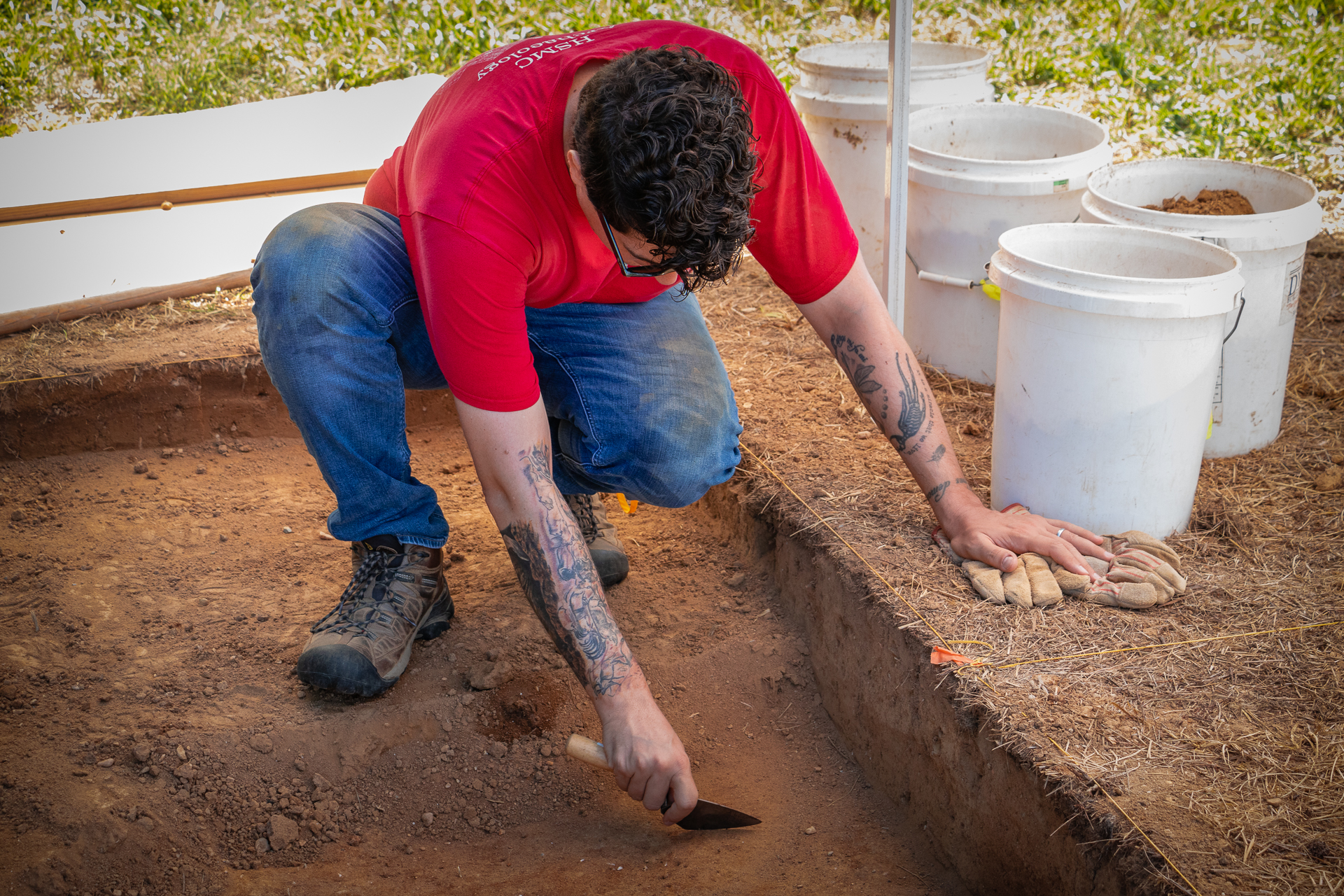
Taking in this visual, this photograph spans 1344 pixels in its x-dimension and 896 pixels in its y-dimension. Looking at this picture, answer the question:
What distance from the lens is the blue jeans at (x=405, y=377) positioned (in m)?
1.90

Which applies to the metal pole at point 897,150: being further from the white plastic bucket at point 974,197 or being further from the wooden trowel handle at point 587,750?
the wooden trowel handle at point 587,750

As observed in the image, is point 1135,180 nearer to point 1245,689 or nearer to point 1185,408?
point 1185,408

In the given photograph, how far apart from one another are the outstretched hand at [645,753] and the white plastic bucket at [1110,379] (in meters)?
1.05

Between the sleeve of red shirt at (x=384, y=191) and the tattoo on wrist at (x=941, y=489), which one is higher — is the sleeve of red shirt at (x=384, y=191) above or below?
above

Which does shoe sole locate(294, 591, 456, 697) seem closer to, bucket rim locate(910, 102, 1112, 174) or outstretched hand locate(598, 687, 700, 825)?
outstretched hand locate(598, 687, 700, 825)

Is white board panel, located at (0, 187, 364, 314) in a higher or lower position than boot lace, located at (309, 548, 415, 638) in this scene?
higher

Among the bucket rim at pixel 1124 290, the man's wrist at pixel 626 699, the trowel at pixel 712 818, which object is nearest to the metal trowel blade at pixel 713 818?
the trowel at pixel 712 818

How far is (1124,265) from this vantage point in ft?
7.48

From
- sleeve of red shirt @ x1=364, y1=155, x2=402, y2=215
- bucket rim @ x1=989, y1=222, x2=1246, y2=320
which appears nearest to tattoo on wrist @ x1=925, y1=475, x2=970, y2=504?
bucket rim @ x1=989, y1=222, x2=1246, y2=320

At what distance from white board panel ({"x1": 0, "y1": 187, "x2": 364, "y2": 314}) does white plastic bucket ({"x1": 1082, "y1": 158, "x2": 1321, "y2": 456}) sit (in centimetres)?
283

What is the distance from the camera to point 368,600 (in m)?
2.05

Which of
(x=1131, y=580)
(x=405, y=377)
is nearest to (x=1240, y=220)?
(x=1131, y=580)

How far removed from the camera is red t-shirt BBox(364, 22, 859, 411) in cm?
154

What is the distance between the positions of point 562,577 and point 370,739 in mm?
627
